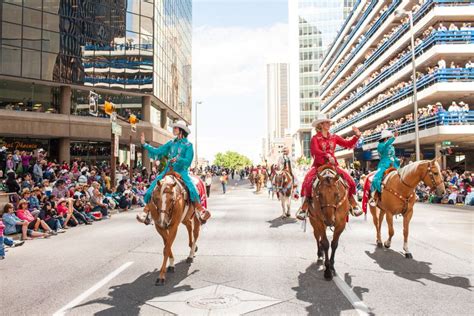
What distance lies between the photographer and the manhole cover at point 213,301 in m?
5.32

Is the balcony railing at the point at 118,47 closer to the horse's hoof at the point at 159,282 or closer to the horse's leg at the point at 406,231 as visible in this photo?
the horse's hoof at the point at 159,282

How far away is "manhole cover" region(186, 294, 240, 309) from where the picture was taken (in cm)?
532

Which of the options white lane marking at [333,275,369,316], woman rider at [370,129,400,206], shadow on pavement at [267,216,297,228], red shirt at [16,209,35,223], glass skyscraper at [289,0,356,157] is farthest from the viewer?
glass skyscraper at [289,0,356,157]

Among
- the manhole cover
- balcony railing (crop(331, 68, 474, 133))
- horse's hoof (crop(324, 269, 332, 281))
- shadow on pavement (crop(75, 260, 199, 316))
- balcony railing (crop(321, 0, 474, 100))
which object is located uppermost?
balcony railing (crop(321, 0, 474, 100))

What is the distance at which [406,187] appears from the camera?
8.59 meters

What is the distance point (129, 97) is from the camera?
41.6 metres

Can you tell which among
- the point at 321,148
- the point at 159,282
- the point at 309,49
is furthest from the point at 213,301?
the point at 309,49

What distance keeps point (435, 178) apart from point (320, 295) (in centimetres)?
396

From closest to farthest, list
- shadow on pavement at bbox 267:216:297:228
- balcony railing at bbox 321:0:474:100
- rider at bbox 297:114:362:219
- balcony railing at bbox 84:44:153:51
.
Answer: rider at bbox 297:114:362:219, shadow on pavement at bbox 267:216:297:228, balcony railing at bbox 321:0:474:100, balcony railing at bbox 84:44:153:51

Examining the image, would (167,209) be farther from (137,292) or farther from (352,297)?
(352,297)

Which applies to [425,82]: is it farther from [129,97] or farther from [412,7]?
[129,97]

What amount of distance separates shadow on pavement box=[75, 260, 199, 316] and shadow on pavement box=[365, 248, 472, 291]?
12.5ft

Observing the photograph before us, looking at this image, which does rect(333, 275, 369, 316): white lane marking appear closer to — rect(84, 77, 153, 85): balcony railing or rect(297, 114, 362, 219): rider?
rect(297, 114, 362, 219): rider

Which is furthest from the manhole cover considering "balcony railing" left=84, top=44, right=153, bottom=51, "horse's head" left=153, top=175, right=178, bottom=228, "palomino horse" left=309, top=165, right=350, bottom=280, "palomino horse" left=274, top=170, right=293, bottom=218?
"balcony railing" left=84, top=44, right=153, bottom=51
